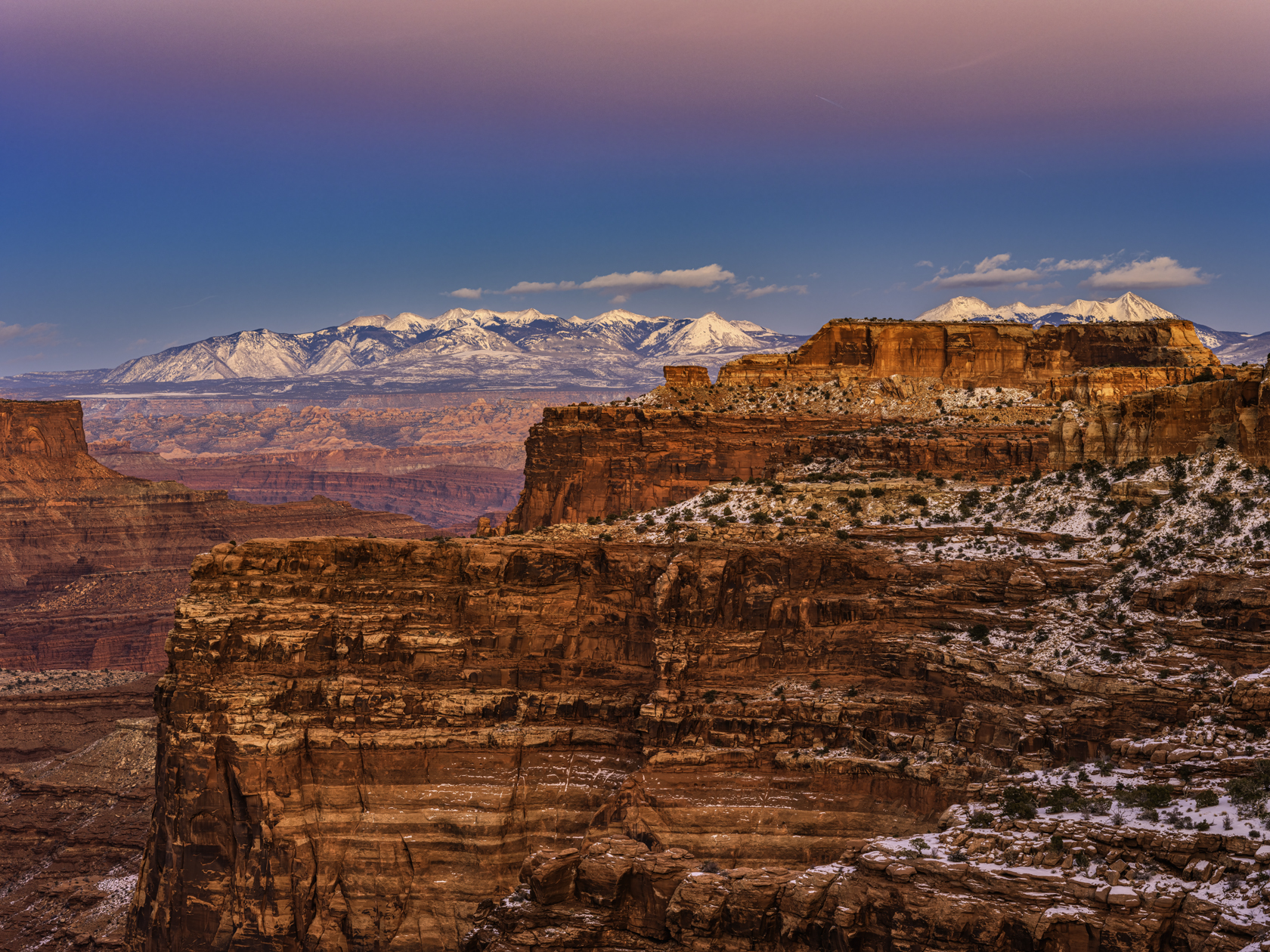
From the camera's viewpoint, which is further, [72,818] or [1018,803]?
[72,818]

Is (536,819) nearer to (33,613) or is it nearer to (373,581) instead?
(373,581)

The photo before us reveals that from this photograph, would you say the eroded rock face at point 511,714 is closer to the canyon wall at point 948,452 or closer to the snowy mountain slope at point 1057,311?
the canyon wall at point 948,452

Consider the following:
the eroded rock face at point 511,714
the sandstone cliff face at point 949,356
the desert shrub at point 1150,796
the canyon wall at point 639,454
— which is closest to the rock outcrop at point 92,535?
the canyon wall at point 639,454

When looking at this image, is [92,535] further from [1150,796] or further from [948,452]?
[1150,796]

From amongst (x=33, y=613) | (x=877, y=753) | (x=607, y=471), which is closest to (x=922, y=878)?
(x=877, y=753)

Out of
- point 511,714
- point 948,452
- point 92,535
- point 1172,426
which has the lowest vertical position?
point 92,535

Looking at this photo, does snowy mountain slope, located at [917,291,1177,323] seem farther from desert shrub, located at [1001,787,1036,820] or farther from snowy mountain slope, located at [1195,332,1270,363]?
desert shrub, located at [1001,787,1036,820]

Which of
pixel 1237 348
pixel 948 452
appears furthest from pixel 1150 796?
pixel 1237 348
